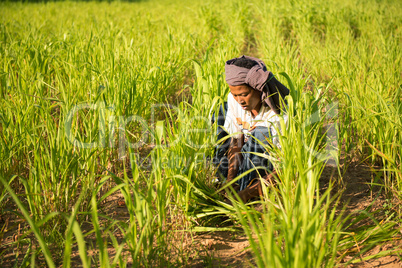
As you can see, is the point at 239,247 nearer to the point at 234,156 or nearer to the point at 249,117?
the point at 234,156

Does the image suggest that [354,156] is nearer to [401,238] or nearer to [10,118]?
[401,238]

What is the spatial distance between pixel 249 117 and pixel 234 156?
291 millimetres

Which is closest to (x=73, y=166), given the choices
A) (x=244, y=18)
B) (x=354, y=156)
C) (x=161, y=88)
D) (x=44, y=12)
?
(x=161, y=88)

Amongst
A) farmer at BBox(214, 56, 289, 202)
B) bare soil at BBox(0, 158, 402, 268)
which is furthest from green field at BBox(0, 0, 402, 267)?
farmer at BBox(214, 56, 289, 202)

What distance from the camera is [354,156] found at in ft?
7.76

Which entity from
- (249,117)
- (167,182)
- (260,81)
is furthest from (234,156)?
(167,182)

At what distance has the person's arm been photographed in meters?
2.12

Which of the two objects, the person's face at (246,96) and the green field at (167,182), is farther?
the person's face at (246,96)

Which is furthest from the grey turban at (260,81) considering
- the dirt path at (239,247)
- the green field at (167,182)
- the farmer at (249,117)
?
the dirt path at (239,247)

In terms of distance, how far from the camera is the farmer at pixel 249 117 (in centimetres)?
197

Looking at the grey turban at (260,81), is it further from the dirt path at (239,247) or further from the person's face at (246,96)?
the dirt path at (239,247)

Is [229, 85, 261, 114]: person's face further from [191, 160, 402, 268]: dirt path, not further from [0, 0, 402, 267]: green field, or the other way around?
[191, 160, 402, 268]: dirt path

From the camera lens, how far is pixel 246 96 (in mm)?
2045

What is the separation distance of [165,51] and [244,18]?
2600 millimetres
